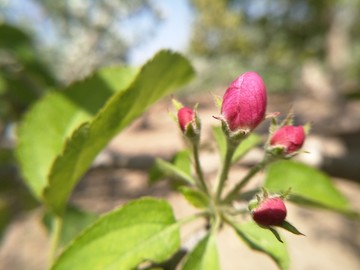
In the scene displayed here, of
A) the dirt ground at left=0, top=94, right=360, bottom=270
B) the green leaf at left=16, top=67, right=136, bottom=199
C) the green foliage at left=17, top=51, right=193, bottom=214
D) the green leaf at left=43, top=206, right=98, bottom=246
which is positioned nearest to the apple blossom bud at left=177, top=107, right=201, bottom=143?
the green foliage at left=17, top=51, right=193, bottom=214

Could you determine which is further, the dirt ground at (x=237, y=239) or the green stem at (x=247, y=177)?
the dirt ground at (x=237, y=239)

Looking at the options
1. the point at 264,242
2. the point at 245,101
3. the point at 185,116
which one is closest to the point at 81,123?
the point at 185,116

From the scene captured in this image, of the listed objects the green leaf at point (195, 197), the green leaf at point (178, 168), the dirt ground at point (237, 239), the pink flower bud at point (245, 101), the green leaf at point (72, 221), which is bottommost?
the dirt ground at point (237, 239)

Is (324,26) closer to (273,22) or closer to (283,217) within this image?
(273,22)

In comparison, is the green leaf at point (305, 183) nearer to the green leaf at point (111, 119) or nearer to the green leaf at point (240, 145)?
the green leaf at point (240, 145)

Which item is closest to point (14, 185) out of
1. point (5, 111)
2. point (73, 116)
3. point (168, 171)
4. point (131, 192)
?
point (5, 111)

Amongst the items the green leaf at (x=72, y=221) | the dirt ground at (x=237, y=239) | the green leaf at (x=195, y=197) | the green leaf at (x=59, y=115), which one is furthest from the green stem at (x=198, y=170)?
the dirt ground at (x=237, y=239)
